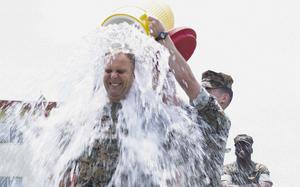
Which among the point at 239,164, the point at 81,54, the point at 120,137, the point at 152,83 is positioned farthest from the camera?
the point at 239,164

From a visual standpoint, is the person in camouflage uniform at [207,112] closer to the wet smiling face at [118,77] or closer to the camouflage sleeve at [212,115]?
the camouflage sleeve at [212,115]

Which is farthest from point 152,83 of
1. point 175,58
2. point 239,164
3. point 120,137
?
point 239,164

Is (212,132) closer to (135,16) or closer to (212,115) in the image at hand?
(212,115)

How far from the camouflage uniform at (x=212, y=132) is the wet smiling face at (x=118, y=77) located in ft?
1.37

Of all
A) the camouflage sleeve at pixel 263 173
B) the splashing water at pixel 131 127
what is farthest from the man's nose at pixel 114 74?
the camouflage sleeve at pixel 263 173

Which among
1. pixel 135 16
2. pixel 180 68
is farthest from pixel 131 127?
pixel 135 16

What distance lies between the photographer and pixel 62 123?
3.24 metres

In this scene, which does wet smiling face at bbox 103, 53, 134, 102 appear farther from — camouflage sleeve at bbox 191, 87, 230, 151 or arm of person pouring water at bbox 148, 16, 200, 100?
camouflage sleeve at bbox 191, 87, 230, 151

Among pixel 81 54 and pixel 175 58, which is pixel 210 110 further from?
pixel 81 54

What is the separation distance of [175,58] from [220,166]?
733 millimetres

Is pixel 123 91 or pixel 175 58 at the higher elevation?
pixel 175 58

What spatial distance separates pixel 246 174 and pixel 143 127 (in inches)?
117

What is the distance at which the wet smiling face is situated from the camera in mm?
3072

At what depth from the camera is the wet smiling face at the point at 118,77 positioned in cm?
307
